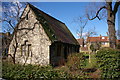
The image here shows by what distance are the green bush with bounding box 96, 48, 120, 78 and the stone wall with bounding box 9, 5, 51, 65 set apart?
7.11m

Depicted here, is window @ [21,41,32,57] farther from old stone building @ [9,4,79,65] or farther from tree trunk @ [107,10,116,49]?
tree trunk @ [107,10,116,49]

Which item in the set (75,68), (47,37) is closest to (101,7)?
(47,37)

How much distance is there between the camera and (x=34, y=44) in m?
16.2

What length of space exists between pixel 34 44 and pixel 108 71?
9.96m

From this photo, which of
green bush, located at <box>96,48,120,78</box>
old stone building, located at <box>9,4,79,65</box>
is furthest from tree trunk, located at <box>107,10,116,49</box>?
old stone building, located at <box>9,4,79,65</box>

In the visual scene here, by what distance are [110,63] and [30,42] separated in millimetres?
10709

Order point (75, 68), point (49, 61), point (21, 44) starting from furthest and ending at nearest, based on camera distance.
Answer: point (21, 44) < point (49, 61) < point (75, 68)

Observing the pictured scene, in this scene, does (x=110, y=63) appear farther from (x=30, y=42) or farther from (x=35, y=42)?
(x=30, y=42)

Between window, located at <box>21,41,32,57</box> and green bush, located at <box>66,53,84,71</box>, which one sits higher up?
window, located at <box>21,41,32,57</box>

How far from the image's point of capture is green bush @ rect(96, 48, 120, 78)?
9.44 m

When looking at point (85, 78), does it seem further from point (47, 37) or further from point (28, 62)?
point (28, 62)

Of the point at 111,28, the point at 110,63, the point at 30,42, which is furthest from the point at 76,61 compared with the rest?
the point at 30,42

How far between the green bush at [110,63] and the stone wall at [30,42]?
711 cm

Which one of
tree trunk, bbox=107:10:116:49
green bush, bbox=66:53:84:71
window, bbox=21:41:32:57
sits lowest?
green bush, bbox=66:53:84:71
